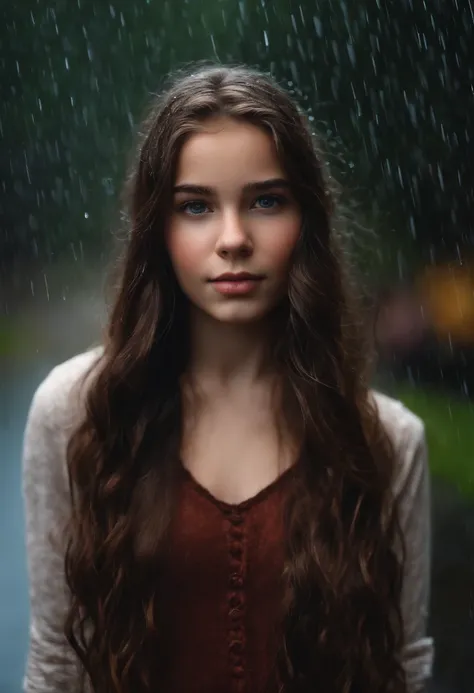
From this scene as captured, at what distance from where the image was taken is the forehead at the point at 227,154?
74 centimetres

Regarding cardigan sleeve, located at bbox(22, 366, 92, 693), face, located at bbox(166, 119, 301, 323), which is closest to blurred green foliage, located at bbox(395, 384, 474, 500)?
face, located at bbox(166, 119, 301, 323)

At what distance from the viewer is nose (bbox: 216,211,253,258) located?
74cm

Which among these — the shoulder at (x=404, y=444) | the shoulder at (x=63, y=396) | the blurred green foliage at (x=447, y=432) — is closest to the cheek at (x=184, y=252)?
the shoulder at (x=63, y=396)

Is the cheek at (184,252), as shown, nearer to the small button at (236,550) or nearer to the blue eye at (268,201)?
the blue eye at (268,201)

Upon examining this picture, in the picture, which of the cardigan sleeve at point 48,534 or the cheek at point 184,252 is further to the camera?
the cardigan sleeve at point 48,534

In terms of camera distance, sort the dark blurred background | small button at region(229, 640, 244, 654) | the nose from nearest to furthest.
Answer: the nose → small button at region(229, 640, 244, 654) → the dark blurred background

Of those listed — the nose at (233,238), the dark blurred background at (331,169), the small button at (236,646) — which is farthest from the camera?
the dark blurred background at (331,169)

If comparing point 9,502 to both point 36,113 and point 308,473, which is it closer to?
point 308,473

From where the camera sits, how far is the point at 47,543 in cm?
87

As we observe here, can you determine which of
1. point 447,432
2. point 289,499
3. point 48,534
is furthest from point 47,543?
point 447,432

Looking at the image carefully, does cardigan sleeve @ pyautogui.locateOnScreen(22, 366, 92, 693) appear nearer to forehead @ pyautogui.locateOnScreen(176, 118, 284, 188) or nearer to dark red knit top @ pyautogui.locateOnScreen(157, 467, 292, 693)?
dark red knit top @ pyautogui.locateOnScreen(157, 467, 292, 693)

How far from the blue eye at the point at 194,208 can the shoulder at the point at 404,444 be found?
313 millimetres

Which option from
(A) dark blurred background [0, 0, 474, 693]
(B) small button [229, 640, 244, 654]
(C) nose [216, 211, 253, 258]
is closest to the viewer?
(C) nose [216, 211, 253, 258]

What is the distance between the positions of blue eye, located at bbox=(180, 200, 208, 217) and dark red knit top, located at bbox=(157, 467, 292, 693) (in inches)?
11.2
